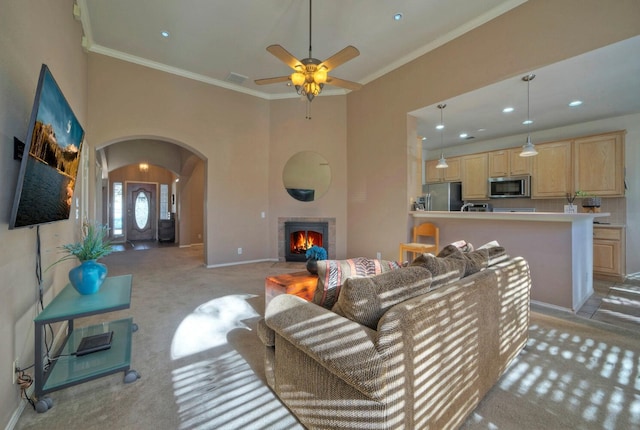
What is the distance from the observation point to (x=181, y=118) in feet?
16.0

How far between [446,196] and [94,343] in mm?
6332

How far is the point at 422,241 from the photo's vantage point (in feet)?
14.9

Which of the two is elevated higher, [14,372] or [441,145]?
[441,145]

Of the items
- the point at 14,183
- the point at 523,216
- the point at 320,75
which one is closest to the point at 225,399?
the point at 14,183

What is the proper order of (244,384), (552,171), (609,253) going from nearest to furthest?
1. (244,384)
2. (609,253)
3. (552,171)

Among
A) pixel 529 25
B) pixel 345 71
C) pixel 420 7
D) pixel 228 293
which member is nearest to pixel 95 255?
pixel 228 293

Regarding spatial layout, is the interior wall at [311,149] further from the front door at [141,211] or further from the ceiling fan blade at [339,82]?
the front door at [141,211]

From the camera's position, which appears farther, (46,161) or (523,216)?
(523,216)

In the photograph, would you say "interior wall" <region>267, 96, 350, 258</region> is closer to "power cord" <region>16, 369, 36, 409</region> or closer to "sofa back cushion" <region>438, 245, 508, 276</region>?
"sofa back cushion" <region>438, 245, 508, 276</region>

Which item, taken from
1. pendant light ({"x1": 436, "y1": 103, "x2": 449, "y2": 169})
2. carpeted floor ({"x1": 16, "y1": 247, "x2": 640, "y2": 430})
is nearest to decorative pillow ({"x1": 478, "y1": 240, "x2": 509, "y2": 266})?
carpeted floor ({"x1": 16, "y1": 247, "x2": 640, "y2": 430})

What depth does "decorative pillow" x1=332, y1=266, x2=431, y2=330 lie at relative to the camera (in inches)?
49.5

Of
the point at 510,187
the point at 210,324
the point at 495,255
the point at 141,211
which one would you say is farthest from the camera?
the point at 141,211

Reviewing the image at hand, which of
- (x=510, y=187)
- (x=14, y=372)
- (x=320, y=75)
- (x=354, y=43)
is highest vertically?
(x=354, y=43)

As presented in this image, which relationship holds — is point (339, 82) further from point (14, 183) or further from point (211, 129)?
point (211, 129)
